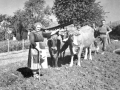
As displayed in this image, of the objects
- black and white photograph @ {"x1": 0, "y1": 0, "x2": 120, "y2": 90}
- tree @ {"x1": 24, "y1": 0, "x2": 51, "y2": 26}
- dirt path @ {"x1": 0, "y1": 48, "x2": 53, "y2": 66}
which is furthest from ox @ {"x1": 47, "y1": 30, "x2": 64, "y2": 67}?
tree @ {"x1": 24, "y1": 0, "x2": 51, "y2": 26}

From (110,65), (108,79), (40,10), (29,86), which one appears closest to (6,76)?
(29,86)

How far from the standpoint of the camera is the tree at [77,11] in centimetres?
2242

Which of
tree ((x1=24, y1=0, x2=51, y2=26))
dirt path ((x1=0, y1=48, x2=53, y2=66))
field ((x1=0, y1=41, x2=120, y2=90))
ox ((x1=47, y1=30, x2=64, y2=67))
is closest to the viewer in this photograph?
field ((x1=0, y1=41, x2=120, y2=90))

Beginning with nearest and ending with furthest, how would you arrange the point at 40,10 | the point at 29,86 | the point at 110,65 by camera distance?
the point at 29,86 < the point at 110,65 < the point at 40,10

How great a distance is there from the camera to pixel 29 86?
17.3 ft

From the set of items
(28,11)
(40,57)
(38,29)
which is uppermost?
(28,11)

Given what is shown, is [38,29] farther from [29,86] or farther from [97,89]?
[97,89]

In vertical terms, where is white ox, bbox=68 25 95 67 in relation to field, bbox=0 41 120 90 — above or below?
above

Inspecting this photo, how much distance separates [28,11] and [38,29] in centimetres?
3342

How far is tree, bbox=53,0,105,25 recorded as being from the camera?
22.4 metres

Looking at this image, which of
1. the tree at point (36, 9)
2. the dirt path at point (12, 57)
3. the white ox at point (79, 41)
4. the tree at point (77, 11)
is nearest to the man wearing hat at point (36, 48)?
the white ox at point (79, 41)

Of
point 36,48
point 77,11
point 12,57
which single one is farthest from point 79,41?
point 77,11

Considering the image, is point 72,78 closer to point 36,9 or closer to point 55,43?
point 55,43

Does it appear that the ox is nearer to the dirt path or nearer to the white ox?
the white ox
